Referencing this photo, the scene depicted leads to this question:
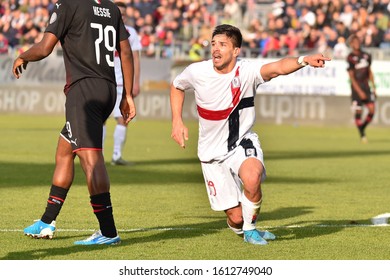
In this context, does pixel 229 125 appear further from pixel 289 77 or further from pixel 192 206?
pixel 289 77

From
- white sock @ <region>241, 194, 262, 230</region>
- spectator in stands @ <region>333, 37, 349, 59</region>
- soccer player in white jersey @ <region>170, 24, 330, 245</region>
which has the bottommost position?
spectator in stands @ <region>333, 37, 349, 59</region>

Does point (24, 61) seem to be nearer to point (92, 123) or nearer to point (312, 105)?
point (92, 123)

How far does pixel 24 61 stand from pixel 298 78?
24.9m

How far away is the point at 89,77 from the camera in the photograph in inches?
392

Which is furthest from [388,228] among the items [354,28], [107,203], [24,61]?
[354,28]

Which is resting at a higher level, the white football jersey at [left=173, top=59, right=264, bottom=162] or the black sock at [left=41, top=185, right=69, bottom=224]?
the white football jersey at [left=173, top=59, right=264, bottom=162]

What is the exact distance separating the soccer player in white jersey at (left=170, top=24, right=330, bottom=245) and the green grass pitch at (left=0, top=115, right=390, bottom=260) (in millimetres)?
337

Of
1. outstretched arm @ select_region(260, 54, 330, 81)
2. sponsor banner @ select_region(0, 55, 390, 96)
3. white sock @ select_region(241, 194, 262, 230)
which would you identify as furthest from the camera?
sponsor banner @ select_region(0, 55, 390, 96)

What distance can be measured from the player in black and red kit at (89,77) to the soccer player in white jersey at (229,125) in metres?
0.75

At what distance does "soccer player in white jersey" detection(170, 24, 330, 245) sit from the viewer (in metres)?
10.2

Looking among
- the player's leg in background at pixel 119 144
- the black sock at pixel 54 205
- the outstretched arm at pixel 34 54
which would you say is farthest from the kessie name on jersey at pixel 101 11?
the player's leg in background at pixel 119 144

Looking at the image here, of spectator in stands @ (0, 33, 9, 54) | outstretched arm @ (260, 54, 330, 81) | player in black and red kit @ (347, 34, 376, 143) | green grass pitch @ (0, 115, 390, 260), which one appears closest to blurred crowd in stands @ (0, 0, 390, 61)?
spectator in stands @ (0, 33, 9, 54)

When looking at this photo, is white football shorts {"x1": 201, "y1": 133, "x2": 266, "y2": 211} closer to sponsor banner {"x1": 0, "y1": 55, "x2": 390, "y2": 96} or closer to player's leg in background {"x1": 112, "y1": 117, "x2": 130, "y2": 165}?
player's leg in background {"x1": 112, "y1": 117, "x2": 130, "y2": 165}

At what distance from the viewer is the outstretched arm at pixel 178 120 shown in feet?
33.7
